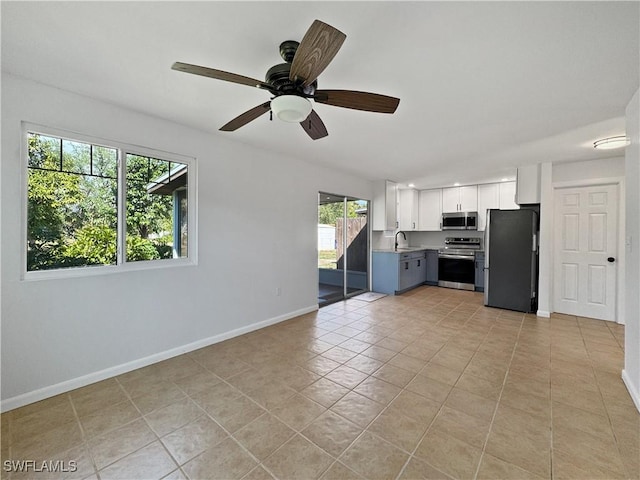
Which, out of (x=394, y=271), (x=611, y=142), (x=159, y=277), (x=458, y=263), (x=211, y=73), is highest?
(x=611, y=142)

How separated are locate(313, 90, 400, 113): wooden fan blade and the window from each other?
2.07 meters

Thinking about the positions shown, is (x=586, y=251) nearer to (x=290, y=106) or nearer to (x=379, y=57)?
(x=379, y=57)

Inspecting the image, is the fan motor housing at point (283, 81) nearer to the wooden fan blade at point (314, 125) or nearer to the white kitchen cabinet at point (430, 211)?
the wooden fan blade at point (314, 125)

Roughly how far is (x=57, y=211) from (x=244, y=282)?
196 centimetres

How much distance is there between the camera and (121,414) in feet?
6.57

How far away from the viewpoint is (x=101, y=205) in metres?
2.52

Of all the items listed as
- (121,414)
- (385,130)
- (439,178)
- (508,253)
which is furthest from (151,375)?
(439,178)

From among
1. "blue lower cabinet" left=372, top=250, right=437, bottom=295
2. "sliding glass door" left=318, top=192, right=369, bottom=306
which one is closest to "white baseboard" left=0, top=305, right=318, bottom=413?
"sliding glass door" left=318, top=192, right=369, bottom=306

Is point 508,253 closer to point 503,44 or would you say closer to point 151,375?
point 503,44

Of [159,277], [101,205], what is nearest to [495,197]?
[159,277]

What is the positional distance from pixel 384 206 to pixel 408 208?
1194 millimetres

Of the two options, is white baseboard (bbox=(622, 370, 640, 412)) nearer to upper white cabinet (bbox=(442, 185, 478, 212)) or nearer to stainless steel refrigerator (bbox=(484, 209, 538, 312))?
stainless steel refrigerator (bbox=(484, 209, 538, 312))

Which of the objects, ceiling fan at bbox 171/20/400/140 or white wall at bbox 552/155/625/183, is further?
white wall at bbox 552/155/625/183

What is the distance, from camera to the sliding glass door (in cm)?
517
